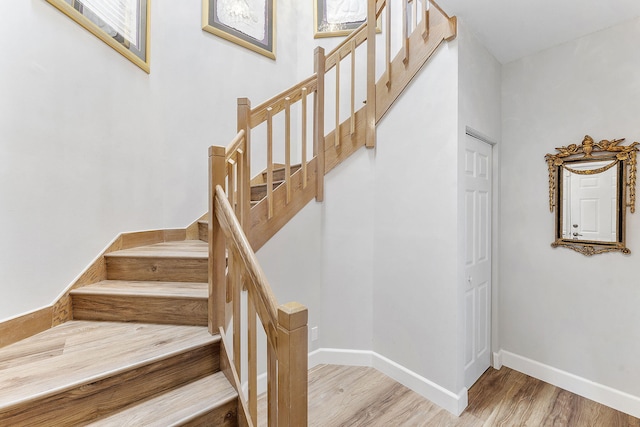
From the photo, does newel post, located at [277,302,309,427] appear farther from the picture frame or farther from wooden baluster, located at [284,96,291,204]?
the picture frame

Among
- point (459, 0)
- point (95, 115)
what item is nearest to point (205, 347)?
point (95, 115)

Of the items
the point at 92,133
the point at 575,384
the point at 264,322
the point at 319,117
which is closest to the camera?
the point at 264,322

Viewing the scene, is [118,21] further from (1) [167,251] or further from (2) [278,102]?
(1) [167,251]

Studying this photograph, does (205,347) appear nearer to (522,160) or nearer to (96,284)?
(96,284)

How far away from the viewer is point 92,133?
1887 millimetres

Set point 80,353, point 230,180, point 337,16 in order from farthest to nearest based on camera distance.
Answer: point 337,16, point 230,180, point 80,353

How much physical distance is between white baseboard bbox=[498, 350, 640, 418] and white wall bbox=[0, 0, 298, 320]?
10.2 feet

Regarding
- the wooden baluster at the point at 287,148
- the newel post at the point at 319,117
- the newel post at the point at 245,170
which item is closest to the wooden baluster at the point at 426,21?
the newel post at the point at 319,117

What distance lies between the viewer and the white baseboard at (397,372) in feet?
6.59

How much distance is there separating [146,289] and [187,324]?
348 mm

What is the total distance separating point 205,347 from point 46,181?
4.00 feet

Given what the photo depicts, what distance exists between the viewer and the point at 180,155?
274 centimetres

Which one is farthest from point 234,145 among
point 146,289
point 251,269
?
point 146,289

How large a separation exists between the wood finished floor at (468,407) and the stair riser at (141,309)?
2.99 ft
